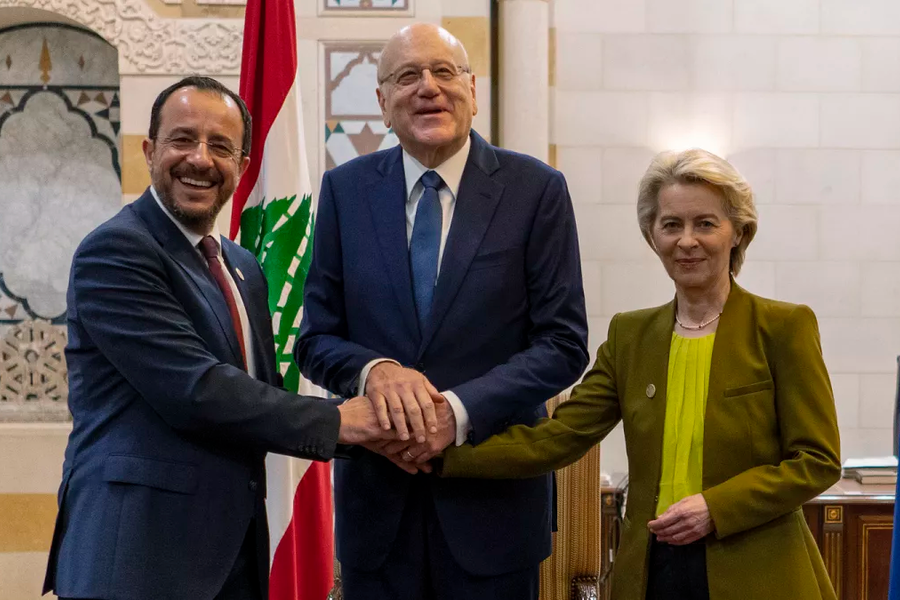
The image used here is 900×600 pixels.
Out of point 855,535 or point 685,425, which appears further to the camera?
point 855,535

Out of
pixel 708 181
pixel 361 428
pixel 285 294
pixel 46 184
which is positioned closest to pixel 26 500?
pixel 46 184

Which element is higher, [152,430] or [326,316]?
[326,316]

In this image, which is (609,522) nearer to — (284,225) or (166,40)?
(284,225)

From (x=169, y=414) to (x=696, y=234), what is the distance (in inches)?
44.7

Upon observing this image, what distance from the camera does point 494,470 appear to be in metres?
2.00

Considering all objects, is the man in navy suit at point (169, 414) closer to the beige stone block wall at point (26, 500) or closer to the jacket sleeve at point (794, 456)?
the jacket sleeve at point (794, 456)

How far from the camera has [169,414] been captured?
6.03ft

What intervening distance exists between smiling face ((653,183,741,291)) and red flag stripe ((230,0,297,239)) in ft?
6.34

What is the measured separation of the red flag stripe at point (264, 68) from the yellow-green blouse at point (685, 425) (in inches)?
79.5

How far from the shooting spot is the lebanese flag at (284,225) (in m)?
3.39

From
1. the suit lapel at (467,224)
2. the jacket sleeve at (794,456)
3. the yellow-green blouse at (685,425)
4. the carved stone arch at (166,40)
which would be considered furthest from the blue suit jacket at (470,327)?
the carved stone arch at (166,40)

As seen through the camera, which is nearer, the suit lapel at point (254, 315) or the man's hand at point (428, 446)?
the man's hand at point (428, 446)

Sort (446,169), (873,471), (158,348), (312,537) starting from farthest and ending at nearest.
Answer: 1. (873,471)
2. (312,537)
3. (446,169)
4. (158,348)

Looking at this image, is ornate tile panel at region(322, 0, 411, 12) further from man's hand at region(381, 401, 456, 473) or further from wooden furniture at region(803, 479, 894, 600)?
wooden furniture at region(803, 479, 894, 600)
